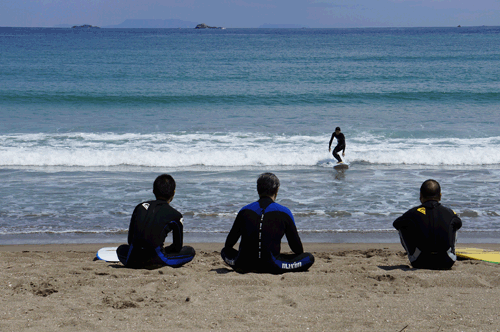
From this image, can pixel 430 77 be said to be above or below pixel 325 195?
above

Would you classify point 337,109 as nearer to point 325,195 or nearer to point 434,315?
point 325,195

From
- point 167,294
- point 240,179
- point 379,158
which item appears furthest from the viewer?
point 379,158

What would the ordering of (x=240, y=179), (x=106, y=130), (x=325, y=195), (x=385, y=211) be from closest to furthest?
(x=385, y=211)
(x=325, y=195)
(x=240, y=179)
(x=106, y=130)

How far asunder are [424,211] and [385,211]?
477 centimetres

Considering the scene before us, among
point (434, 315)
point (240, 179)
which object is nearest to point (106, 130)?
point (240, 179)

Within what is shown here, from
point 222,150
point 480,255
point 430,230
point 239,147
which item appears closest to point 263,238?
point 430,230

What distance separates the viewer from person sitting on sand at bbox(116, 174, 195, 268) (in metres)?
4.88

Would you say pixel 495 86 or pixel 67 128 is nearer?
pixel 67 128

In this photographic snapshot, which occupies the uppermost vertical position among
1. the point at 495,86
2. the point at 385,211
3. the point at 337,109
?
the point at 495,86

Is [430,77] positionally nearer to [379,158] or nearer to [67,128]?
[379,158]

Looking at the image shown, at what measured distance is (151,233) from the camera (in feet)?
16.1

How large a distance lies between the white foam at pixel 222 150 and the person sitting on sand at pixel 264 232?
975 centimetres

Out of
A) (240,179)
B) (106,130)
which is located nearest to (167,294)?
(240,179)

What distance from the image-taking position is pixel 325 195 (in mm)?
10875
